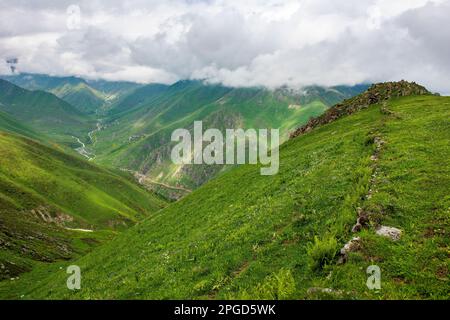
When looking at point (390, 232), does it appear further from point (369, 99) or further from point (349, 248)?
point (369, 99)

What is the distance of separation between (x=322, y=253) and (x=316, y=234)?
376 cm

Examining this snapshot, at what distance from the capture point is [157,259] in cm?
3222

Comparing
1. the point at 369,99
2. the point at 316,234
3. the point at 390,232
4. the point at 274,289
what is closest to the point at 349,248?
the point at 390,232

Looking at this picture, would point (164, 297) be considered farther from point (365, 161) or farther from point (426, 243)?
point (365, 161)

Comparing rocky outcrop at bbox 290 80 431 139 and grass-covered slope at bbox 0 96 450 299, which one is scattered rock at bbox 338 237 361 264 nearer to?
grass-covered slope at bbox 0 96 450 299

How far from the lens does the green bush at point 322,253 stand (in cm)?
1874

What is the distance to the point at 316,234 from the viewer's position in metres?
22.9

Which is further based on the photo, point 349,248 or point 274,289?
point 349,248

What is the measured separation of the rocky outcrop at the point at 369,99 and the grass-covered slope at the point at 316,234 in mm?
32848

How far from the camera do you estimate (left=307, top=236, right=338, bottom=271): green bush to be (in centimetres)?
1874

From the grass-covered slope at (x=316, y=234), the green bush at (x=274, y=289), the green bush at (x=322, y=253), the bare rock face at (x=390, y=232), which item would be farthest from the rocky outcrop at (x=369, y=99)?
the green bush at (x=274, y=289)

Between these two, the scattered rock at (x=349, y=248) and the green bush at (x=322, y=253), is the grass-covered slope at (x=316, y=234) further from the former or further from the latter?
the scattered rock at (x=349, y=248)

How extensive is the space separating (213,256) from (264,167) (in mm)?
28601
